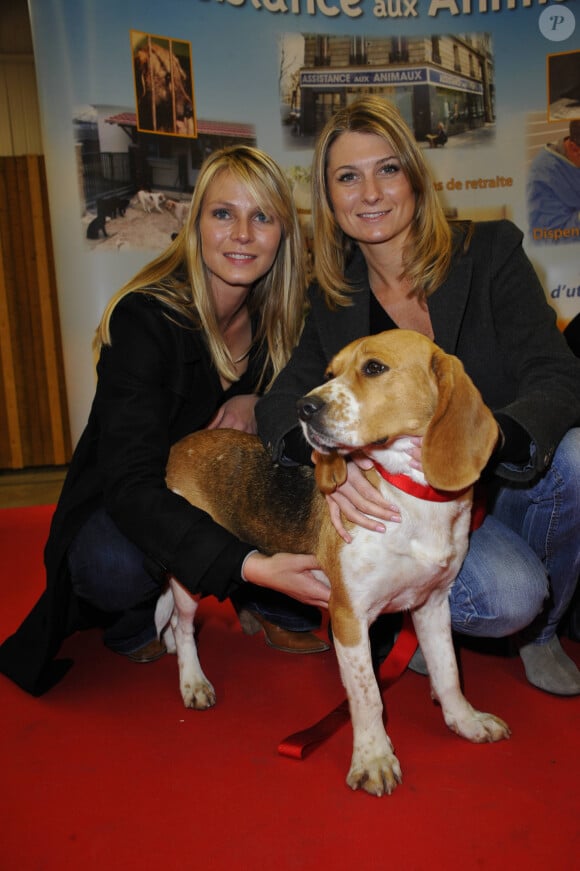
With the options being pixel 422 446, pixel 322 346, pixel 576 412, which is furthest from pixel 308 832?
pixel 322 346

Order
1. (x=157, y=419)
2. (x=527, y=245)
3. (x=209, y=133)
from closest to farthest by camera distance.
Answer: (x=157, y=419)
(x=209, y=133)
(x=527, y=245)

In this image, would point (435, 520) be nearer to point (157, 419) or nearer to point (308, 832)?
point (308, 832)

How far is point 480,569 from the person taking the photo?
228 cm

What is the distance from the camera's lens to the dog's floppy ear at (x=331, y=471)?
6.51 ft

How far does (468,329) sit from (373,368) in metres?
0.75

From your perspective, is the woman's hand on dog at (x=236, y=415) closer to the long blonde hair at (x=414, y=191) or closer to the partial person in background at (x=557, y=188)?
the long blonde hair at (x=414, y=191)

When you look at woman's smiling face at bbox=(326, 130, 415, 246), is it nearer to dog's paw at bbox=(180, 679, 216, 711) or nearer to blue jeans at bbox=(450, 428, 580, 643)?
blue jeans at bbox=(450, 428, 580, 643)

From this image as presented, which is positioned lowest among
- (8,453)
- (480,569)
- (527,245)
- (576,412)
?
(8,453)

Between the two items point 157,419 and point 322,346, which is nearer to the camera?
point 157,419

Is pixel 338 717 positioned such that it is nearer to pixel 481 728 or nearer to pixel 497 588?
pixel 481 728

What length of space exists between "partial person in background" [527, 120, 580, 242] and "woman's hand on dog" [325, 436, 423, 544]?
3.30 meters

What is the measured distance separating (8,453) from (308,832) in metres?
6.65

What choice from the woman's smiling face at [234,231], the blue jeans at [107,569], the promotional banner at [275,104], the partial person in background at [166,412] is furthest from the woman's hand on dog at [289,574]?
the promotional banner at [275,104]

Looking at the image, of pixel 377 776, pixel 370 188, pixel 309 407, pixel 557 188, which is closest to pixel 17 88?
pixel 557 188
